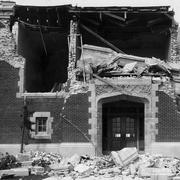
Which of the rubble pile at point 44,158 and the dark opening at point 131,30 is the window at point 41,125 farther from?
the dark opening at point 131,30

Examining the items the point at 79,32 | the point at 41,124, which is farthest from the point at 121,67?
the point at 41,124

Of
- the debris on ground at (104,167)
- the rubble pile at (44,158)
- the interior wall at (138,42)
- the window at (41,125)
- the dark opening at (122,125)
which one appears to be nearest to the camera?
the debris on ground at (104,167)

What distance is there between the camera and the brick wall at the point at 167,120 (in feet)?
74.7

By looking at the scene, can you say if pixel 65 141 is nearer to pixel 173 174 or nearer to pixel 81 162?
pixel 81 162

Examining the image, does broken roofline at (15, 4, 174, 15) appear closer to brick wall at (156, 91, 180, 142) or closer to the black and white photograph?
the black and white photograph

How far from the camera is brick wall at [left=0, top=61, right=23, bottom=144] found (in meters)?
23.9

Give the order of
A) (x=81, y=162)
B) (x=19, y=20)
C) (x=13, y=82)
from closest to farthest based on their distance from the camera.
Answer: (x=81, y=162), (x=13, y=82), (x=19, y=20)

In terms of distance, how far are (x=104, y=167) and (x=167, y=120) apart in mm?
4757

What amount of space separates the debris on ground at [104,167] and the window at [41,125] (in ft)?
5.25

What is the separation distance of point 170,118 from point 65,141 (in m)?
5.71

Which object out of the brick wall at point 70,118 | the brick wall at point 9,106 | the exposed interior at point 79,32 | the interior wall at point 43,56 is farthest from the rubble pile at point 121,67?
the interior wall at point 43,56

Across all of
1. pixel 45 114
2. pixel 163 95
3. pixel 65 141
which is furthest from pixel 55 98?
pixel 163 95

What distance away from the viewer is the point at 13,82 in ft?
80.0

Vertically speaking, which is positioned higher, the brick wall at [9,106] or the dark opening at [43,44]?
the dark opening at [43,44]
